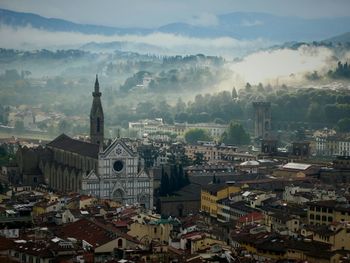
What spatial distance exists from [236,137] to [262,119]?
10.9 metres

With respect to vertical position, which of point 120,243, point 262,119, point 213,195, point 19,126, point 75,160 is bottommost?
point 19,126

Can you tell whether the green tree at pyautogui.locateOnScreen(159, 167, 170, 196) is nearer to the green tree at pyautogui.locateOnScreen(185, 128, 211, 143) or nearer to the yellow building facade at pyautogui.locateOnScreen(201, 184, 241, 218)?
the yellow building facade at pyautogui.locateOnScreen(201, 184, 241, 218)

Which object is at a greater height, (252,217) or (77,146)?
(77,146)

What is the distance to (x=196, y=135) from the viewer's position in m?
80.6

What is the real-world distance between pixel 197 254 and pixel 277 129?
220 feet

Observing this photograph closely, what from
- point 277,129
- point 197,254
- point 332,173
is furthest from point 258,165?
point 277,129

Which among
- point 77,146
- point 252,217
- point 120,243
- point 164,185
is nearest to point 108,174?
point 164,185

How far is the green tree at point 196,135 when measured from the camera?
79688mm

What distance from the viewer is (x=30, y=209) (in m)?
33.8

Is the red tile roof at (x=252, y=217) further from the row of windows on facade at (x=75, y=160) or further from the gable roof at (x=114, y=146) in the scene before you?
the row of windows on facade at (x=75, y=160)

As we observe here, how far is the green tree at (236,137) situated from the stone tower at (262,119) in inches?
306

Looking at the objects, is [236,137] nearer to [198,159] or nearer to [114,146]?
[198,159]

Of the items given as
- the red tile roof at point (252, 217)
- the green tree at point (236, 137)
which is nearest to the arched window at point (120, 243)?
the red tile roof at point (252, 217)

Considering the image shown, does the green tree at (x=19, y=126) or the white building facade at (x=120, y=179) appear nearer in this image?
the white building facade at (x=120, y=179)
